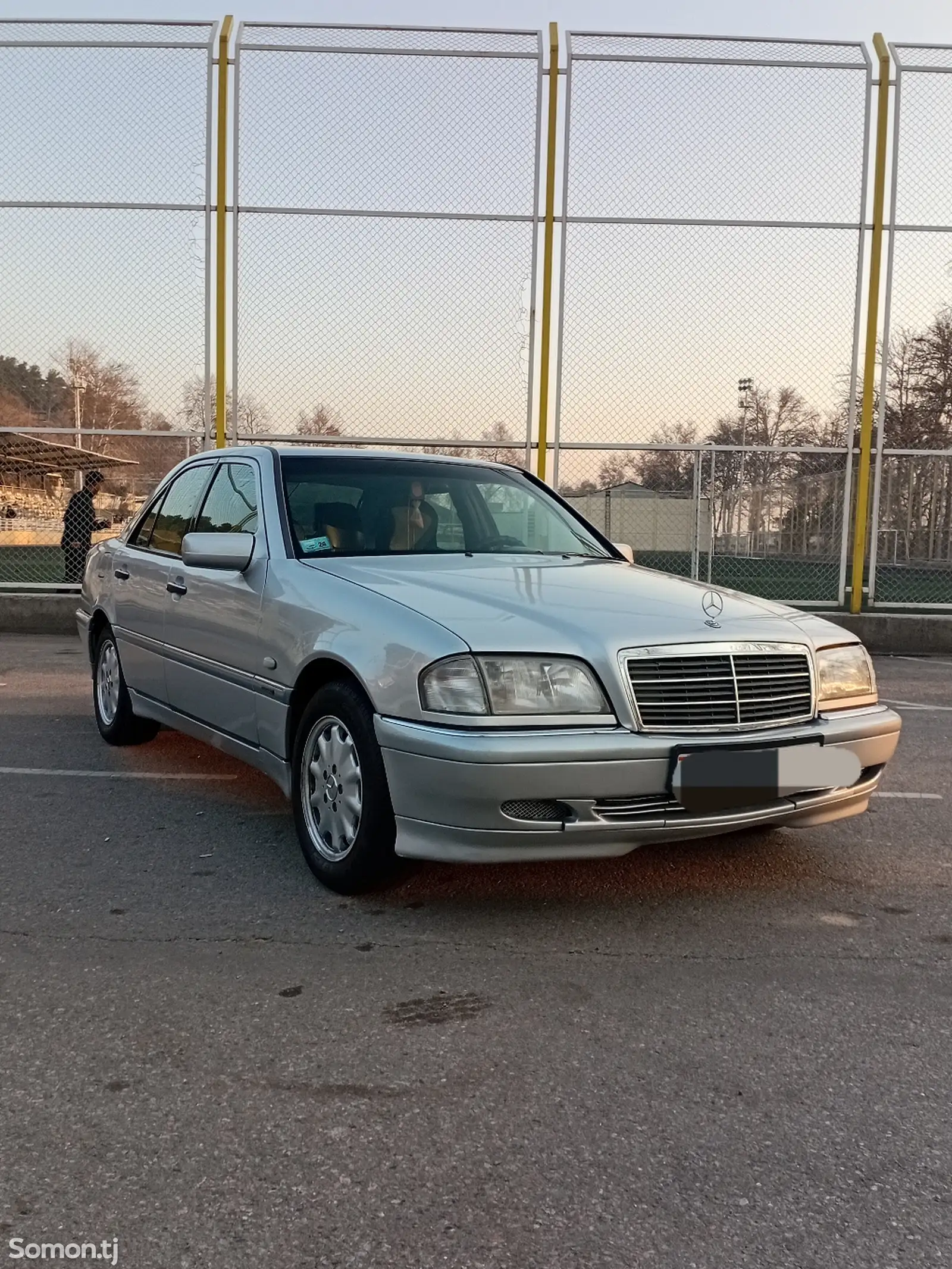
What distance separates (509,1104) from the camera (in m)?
2.39

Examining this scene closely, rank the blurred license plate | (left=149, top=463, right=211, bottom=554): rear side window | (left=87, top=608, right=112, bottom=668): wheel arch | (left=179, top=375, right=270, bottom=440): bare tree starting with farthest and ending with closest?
(left=179, top=375, right=270, bottom=440): bare tree, (left=87, top=608, right=112, bottom=668): wheel arch, (left=149, top=463, right=211, bottom=554): rear side window, the blurred license plate

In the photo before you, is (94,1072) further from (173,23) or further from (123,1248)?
(173,23)

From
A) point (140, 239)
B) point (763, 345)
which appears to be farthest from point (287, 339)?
point (763, 345)

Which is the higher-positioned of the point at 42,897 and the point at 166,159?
the point at 166,159

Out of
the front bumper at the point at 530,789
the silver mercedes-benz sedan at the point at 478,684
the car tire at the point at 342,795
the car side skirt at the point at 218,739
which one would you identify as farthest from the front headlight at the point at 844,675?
the car side skirt at the point at 218,739

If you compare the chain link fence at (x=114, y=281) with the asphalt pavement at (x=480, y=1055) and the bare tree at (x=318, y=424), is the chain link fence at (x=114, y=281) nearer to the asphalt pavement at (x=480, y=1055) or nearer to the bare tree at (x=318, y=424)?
the bare tree at (x=318, y=424)

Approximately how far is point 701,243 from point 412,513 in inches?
302

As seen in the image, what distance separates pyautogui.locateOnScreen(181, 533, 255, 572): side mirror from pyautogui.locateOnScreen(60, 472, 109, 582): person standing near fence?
301 inches

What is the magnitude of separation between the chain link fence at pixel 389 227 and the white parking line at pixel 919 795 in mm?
6918

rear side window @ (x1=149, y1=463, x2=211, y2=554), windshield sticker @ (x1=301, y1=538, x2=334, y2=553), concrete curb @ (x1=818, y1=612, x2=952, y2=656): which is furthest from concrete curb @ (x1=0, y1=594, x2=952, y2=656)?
windshield sticker @ (x1=301, y1=538, x2=334, y2=553)

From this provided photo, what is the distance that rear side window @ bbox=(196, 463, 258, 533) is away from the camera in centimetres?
469

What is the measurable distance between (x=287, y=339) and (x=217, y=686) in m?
7.36

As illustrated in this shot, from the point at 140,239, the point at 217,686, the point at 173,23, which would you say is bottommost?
the point at 217,686

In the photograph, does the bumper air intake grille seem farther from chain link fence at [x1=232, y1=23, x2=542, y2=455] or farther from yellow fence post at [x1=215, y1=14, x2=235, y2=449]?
yellow fence post at [x1=215, y1=14, x2=235, y2=449]
